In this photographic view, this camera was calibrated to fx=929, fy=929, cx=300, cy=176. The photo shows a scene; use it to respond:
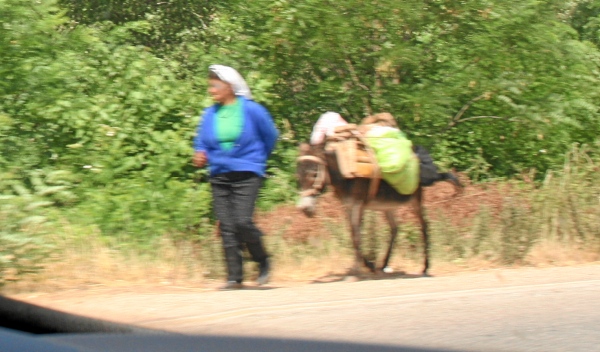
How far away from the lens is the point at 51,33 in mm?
10789

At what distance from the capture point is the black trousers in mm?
7328

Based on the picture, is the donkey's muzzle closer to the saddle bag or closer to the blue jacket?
the saddle bag

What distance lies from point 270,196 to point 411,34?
276 centimetres

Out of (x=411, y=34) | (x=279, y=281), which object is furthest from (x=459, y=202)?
(x=279, y=281)

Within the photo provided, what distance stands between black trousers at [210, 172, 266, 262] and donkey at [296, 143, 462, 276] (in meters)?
0.57

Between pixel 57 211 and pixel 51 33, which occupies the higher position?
A: pixel 51 33

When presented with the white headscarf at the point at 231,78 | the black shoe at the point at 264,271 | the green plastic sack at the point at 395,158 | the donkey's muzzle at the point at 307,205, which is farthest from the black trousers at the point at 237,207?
the green plastic sack at the point at 395,158

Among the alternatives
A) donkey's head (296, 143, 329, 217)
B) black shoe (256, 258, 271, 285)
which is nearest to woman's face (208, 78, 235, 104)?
donkey's head (296, 143, 329, 217)

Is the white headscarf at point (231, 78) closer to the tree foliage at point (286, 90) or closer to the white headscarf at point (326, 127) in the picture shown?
the white headscarf at point (326, 127)

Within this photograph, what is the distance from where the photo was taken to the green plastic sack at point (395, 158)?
8.00 m

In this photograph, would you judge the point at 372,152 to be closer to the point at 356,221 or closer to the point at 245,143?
the point at 356,221

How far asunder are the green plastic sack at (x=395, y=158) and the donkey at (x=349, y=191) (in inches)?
4.3

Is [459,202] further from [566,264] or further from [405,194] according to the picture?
[405,194]

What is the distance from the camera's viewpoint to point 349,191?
318 inches
